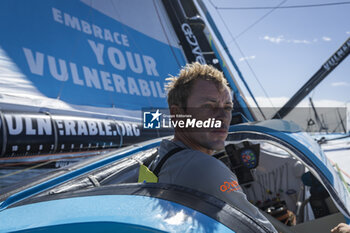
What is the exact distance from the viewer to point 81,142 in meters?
3.10

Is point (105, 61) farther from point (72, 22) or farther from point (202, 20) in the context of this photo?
point (202, 20)

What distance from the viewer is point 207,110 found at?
0.96 m

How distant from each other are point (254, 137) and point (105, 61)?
414 centimetres

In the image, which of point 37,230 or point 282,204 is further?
point 282,204

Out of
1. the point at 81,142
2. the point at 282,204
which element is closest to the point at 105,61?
the point at 81,142

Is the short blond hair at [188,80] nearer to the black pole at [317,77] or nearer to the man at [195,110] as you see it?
the man at [195,110]

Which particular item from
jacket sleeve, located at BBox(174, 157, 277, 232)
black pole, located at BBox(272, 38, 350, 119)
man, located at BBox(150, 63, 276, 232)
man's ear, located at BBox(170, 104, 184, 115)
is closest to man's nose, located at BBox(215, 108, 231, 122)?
man, located at BBox(150, 63, 276, 232)

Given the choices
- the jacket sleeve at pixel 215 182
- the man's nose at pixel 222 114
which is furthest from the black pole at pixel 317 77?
the jacket sleeve at pixel 215 182

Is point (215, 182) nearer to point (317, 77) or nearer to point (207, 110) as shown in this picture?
point (207, 110)

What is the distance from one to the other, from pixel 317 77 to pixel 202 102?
1161 cm

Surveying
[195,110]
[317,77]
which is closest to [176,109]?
[195,110]

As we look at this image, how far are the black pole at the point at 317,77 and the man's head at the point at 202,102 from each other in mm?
9058

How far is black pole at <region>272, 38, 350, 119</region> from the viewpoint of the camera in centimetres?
942

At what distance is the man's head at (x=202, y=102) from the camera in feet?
3.16
